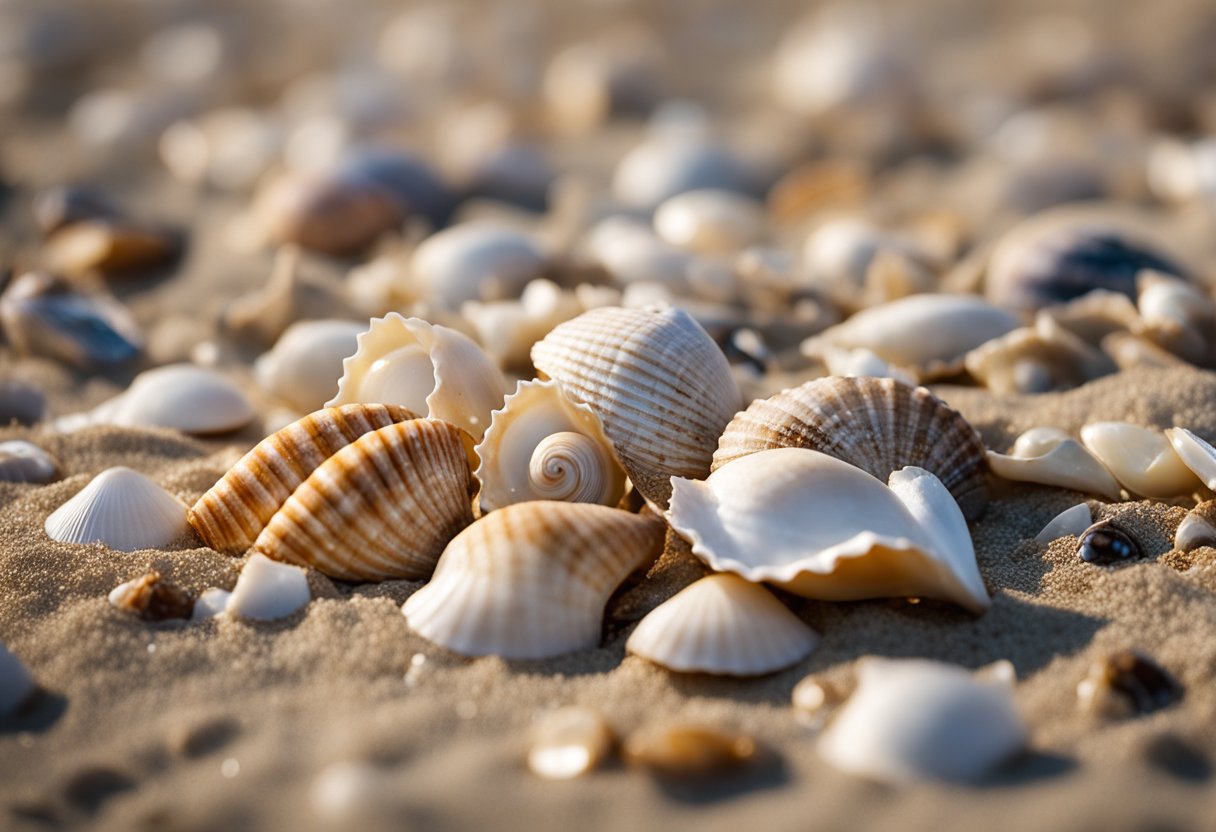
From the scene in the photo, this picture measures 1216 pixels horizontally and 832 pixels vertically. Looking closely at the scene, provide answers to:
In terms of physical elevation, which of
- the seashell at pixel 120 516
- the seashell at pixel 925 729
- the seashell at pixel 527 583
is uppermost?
the seashell at pixel 120 516

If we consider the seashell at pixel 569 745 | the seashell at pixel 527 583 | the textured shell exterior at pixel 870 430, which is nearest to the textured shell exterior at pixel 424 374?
the seashell at pixel 527 583

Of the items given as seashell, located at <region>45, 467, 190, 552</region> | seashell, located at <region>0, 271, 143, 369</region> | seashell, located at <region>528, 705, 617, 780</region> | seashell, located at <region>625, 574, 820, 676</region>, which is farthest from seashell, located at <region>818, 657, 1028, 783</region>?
seashell, located at <region>0, 271, 143, 369</region>

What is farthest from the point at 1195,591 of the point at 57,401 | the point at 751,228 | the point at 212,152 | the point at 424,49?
the point at 424,49

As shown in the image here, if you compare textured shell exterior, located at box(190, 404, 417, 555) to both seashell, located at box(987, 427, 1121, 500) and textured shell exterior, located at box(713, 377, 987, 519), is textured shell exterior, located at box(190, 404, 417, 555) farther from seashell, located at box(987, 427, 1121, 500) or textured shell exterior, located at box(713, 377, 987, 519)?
seashell, located at box(987, 427, 1121, 500)

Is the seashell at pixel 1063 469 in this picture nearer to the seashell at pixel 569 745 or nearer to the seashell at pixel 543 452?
the seashell at pixel 543 452

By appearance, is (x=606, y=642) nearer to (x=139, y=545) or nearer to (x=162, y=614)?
(x=162, y=614)

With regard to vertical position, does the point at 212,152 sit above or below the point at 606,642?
above
